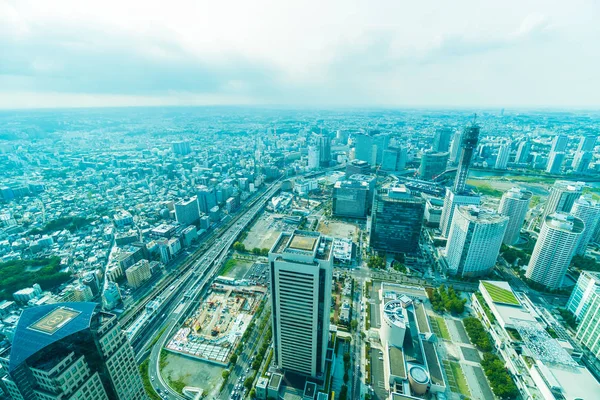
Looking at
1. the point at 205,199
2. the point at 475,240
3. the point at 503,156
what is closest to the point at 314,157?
the point at 205,199

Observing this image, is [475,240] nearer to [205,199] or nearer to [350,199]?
[350,199]

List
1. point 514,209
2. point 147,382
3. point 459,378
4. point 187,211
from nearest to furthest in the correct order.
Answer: point 147,382
point 459,378
point 514,209
point 187,211

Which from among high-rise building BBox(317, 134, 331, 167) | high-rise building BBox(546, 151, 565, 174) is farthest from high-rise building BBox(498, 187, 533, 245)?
high-rise building BBox(546, 151, 565, 174)

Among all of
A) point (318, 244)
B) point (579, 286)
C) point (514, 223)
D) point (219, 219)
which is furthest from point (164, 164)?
point (579, 286)

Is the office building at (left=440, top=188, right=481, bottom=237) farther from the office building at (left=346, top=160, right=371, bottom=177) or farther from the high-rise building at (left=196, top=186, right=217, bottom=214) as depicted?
the high-rise building at (left=196, top=186, right=217, bottom=214)

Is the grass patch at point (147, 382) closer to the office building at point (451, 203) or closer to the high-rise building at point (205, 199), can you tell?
the high-rise building at point (205, 199)

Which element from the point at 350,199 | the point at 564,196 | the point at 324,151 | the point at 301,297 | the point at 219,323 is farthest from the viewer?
the point at 324,151
